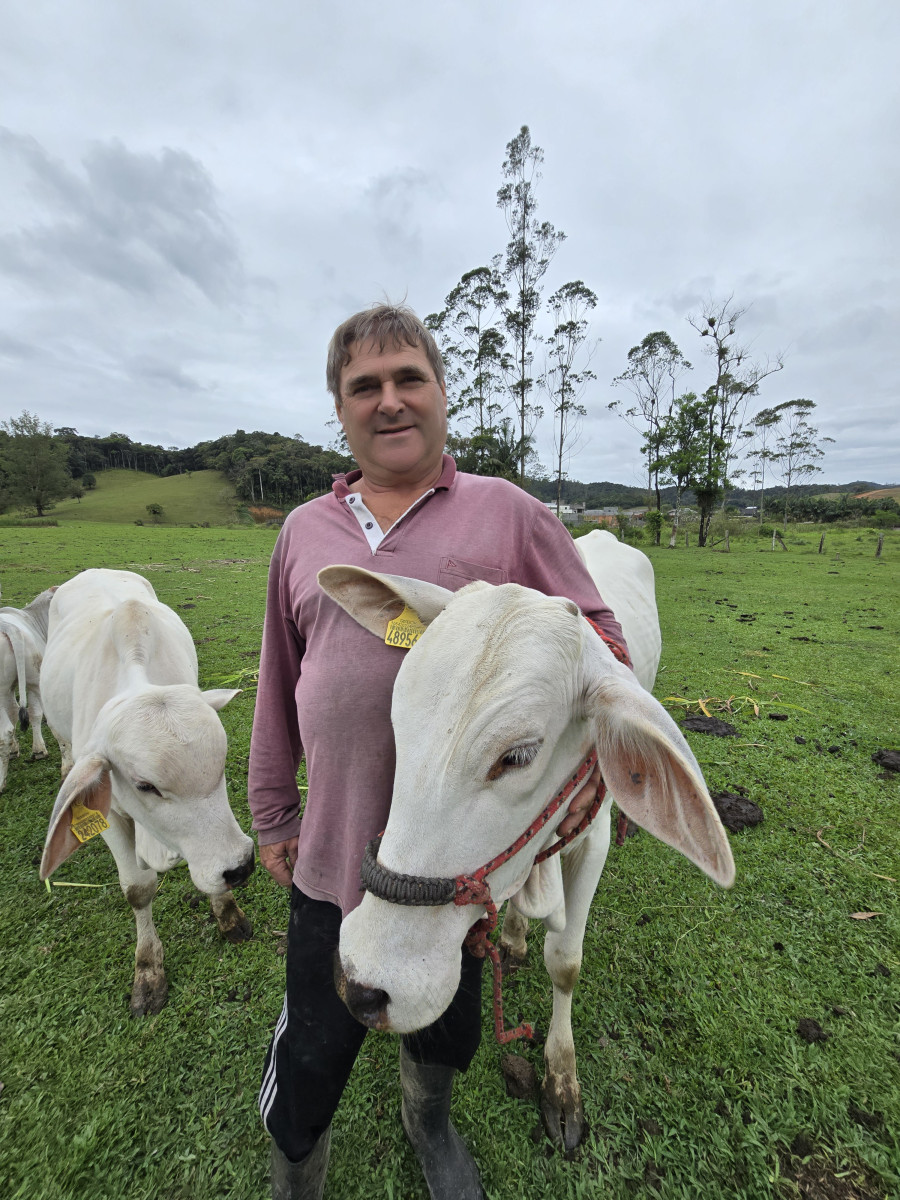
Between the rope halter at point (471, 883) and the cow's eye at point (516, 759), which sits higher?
Answer: the cow's eye at point (516, 759)

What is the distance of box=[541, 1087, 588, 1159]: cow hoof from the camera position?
1779mm

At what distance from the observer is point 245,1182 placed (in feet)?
5.45

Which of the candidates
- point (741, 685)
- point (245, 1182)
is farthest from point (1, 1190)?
point (741, 685)

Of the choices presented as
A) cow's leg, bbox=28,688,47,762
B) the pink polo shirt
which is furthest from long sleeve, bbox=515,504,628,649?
cow's leg, bbox=28,688,47,762

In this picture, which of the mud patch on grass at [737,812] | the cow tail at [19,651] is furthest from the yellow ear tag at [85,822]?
the mud patch on grass at [737,812]

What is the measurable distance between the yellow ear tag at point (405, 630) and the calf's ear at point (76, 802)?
65.8 inches

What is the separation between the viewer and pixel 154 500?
6538cm

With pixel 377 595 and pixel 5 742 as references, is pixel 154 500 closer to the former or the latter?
pixel 5 742

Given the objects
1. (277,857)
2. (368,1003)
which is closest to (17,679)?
(277,857)

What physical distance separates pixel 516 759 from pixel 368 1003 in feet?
1.83

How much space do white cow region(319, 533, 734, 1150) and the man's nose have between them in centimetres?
51

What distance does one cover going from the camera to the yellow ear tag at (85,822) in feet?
6.66

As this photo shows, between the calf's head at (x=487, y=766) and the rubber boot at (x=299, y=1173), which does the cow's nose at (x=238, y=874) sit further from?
the calf's head at (x=487, y=766)

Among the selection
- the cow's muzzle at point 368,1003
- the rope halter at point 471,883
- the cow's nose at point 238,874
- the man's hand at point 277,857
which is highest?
the rope halter at point 471,883
